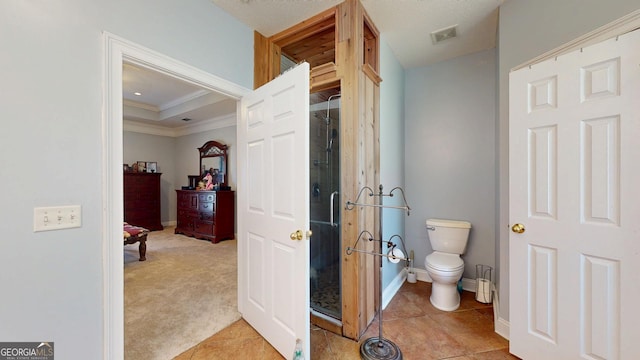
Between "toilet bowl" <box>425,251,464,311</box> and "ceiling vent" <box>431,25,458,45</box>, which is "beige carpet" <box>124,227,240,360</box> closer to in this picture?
"toilet bowl" <box>425,251,464,311</box>

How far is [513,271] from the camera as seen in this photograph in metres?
1.67

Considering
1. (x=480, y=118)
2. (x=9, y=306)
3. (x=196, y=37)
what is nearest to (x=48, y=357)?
(x=9, y=306)

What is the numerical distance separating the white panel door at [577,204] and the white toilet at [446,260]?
567mm

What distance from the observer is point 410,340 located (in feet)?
6.06

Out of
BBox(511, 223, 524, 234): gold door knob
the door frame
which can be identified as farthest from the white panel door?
the door frame

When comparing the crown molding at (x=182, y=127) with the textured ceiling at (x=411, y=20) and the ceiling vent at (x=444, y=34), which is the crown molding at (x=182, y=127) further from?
the ceiling vent at (x=444, y=34)

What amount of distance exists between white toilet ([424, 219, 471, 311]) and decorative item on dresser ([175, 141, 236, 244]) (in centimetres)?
383

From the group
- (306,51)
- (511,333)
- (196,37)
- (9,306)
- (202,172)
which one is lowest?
(511,333)

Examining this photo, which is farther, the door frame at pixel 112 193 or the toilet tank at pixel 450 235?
the toilet tank at pixel 450 235

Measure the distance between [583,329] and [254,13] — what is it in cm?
312

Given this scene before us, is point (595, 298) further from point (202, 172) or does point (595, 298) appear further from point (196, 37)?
point (202, 172)

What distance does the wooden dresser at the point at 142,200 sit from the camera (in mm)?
5234

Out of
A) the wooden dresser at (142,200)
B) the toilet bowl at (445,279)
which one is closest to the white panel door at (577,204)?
the toilet bowl at (445,279)

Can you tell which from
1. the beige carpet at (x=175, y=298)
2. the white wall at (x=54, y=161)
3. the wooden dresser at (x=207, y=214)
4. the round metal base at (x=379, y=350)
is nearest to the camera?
the white wall at (x=54, y=161)
